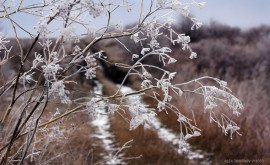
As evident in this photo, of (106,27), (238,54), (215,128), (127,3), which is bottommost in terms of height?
(215,128)

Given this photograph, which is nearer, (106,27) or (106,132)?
(106,27)

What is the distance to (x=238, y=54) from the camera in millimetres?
14406

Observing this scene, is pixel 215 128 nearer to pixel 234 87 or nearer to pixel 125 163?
pixel 125 163

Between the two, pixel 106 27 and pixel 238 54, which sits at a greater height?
pixel 238 54

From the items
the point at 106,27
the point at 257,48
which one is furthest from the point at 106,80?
the point at 106,27

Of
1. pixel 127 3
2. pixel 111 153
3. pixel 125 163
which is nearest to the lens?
pixel 127 3

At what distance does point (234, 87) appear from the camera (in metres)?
10.8

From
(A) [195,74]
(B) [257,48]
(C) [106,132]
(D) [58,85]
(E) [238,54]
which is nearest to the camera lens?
(D) [58,85]

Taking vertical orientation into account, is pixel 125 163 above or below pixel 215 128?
below

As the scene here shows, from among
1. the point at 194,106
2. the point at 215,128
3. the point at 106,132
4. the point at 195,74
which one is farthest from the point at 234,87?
the point at 106,132

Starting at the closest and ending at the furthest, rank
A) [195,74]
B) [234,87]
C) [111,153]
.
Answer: [111,153], [234,87], [195,74]

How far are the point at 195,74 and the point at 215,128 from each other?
17.9ft

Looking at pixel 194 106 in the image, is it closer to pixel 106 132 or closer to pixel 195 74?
pixel 106 132

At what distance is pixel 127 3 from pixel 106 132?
6633 millimetres
